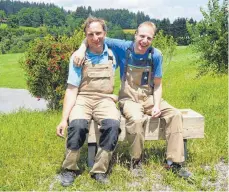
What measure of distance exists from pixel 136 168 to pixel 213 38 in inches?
414

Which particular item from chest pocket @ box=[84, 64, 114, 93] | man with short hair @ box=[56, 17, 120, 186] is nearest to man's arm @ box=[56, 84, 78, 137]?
man with short hair @ box=[56, 17, 120, 186]

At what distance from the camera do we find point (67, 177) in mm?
4250

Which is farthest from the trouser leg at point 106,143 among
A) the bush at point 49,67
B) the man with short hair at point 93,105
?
the bush at point 49,67

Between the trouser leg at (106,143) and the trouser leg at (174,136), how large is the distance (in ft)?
2.06

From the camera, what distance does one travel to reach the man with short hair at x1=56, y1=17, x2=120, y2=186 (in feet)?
13.8

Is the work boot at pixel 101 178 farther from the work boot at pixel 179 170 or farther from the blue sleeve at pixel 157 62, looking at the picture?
the blue sleeve at pixel 157 62

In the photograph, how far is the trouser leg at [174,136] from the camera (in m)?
4.43

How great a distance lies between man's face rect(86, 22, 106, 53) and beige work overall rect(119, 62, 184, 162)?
494 mm

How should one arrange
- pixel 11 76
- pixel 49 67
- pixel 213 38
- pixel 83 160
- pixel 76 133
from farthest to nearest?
pixel 11 76 < pixel 213 38 < pixel 49 67 < pixel 83 160 < pixel 76 133

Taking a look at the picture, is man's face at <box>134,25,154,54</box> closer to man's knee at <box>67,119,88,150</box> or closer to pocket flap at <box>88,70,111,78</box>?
pocket flap at <box>88,70,111,78</box>

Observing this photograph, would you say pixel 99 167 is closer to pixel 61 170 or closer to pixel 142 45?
pixel 61 170

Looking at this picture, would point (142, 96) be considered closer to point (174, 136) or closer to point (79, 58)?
point (174, 136)

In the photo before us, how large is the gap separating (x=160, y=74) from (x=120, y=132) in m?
0.91

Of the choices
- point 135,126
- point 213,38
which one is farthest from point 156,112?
point 213,38
